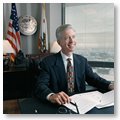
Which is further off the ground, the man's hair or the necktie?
the man's hair

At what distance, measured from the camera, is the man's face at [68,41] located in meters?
1.64

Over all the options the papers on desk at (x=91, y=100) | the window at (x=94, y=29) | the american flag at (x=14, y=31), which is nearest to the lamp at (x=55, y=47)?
the window at (x=94, y=29)

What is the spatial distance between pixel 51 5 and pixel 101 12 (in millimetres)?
351

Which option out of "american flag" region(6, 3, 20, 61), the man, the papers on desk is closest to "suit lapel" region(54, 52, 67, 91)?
the man

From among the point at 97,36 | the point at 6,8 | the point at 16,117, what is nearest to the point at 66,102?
the point at 16,117

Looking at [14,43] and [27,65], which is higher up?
[14,43]

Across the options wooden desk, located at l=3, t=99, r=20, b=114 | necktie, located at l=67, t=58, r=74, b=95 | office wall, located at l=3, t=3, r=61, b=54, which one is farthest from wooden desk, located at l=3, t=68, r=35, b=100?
necktie, located at l=67, t=58, r=74, b=95

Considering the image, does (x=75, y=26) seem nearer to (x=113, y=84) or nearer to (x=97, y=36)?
(x=97, y=36)

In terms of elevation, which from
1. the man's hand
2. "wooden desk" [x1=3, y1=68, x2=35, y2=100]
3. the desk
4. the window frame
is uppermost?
the window frame

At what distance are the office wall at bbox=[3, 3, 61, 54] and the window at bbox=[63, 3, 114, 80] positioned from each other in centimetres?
6

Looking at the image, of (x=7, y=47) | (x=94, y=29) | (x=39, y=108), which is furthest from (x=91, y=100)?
(x=7, y=47)

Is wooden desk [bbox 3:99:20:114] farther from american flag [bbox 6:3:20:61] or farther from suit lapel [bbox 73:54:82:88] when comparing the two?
suit lapel [bbox 73:54:82:88]

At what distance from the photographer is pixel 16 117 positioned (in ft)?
5.49

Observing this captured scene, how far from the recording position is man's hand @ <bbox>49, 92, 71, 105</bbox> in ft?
5.23
